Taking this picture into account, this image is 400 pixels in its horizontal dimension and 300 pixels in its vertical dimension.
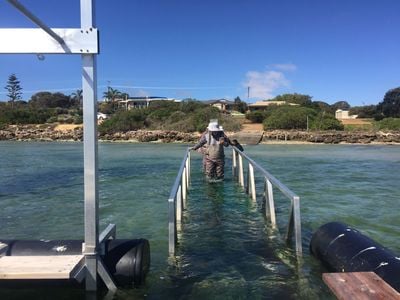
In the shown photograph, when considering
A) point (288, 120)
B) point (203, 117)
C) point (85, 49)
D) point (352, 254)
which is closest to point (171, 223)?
point (352, 254)

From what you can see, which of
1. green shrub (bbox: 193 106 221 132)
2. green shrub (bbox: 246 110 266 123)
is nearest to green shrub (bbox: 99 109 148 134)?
green shrub (bbox: 193 106 221 132)

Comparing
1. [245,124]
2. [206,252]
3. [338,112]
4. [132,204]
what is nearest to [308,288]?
[206,252]

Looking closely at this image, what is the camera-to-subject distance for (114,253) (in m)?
5.11

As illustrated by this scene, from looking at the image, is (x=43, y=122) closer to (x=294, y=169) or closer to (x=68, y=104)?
(x=68, y=104)

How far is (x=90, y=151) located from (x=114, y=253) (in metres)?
1.22

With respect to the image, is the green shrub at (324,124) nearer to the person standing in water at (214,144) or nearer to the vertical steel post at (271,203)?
the person standing in water at (214,144)

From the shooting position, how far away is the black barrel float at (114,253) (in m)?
5.06

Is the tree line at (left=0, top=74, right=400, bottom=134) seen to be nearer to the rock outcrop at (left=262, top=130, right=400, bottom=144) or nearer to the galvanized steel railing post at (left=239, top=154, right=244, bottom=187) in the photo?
the rock outcrop at (left=262, top=130, right=400, bottom=144)

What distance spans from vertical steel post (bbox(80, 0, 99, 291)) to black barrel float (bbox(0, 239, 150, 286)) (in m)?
0.28

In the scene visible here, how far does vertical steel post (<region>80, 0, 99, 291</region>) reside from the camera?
15.0ft

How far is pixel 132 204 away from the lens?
1209cm

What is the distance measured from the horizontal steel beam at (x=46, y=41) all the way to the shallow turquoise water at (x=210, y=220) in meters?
2.66

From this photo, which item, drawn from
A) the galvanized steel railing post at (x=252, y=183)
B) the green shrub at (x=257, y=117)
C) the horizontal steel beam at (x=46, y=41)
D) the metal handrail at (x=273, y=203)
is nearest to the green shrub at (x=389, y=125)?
the green shrub at (x=257, y=117)

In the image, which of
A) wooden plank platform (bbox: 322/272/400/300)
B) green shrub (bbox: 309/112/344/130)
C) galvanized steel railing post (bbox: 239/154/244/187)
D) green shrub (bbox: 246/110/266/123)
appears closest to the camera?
wooden plank platform (bbox: 322/272/400/300)
